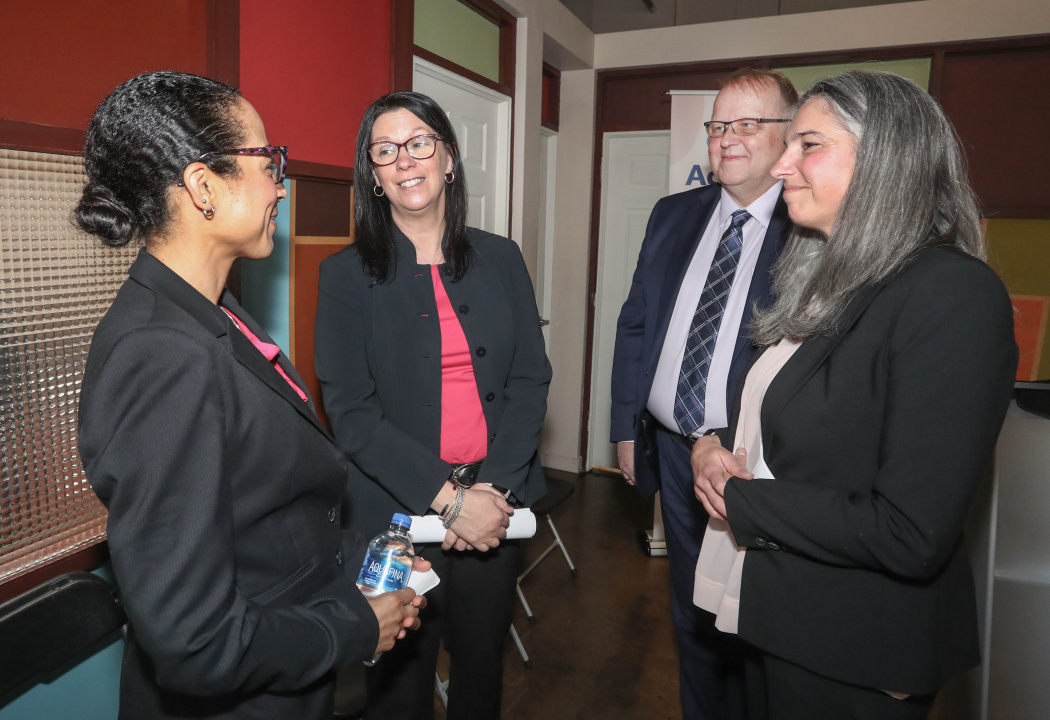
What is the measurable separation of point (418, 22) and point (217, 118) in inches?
97.5

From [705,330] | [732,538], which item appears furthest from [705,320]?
[732,538]

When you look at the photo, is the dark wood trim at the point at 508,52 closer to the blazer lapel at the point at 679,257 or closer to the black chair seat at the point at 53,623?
the blazer lapel at the point at 679,257

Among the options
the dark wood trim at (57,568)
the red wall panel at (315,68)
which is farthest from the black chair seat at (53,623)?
the red wall panel at (315,68)

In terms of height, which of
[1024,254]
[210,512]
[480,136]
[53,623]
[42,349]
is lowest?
[53,623]

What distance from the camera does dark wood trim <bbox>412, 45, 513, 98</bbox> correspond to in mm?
3175

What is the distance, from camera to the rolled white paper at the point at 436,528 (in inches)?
65.4

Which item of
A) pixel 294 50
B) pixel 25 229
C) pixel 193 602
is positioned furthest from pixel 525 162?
pixel 193 602

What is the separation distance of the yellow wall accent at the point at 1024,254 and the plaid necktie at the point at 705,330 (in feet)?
9.53

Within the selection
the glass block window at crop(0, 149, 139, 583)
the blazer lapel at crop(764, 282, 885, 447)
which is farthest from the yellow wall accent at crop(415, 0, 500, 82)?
the blazer lapel at crop(764, 282, 885, 447)

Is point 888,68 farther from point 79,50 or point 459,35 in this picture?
point 79,50

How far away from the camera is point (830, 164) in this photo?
1.26 meters

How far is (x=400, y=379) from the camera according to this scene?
1.77 m

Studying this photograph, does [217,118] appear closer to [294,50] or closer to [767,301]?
[767,301]

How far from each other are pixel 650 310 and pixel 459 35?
7.02 feet
